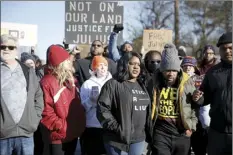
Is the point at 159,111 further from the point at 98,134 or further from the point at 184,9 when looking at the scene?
the point at 184,9

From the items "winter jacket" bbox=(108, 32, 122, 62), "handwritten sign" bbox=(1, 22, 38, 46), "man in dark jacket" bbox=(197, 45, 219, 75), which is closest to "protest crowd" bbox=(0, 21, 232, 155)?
"winter jacket" bbox=(108, 32, 122, 62)

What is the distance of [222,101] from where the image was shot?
480 cm

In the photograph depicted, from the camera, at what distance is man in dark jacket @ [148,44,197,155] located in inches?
207

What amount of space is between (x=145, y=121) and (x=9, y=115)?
1636 mm

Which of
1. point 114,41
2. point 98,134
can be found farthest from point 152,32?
point 98,134

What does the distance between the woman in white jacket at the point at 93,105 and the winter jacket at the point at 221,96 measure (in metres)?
1.60

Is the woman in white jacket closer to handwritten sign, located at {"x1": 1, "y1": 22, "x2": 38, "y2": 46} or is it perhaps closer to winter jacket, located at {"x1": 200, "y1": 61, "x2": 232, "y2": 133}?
winter jacket, located at {"x1": 200, "y1": 61, "x2": 232, "y2": 133}

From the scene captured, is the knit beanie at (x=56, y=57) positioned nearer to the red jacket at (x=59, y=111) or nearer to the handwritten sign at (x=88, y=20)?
the red jacket at (x=59, y=111)

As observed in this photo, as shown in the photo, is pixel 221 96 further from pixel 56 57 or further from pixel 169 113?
pixel 56 57

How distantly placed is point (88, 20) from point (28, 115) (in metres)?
5.71

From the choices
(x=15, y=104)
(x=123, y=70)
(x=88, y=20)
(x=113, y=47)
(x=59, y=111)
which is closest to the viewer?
(x=15, y=104)

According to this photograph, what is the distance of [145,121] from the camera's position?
5211 millimetres

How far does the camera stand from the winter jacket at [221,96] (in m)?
4.78

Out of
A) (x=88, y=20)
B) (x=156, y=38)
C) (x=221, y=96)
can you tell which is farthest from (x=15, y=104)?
(x=156, y=38)
